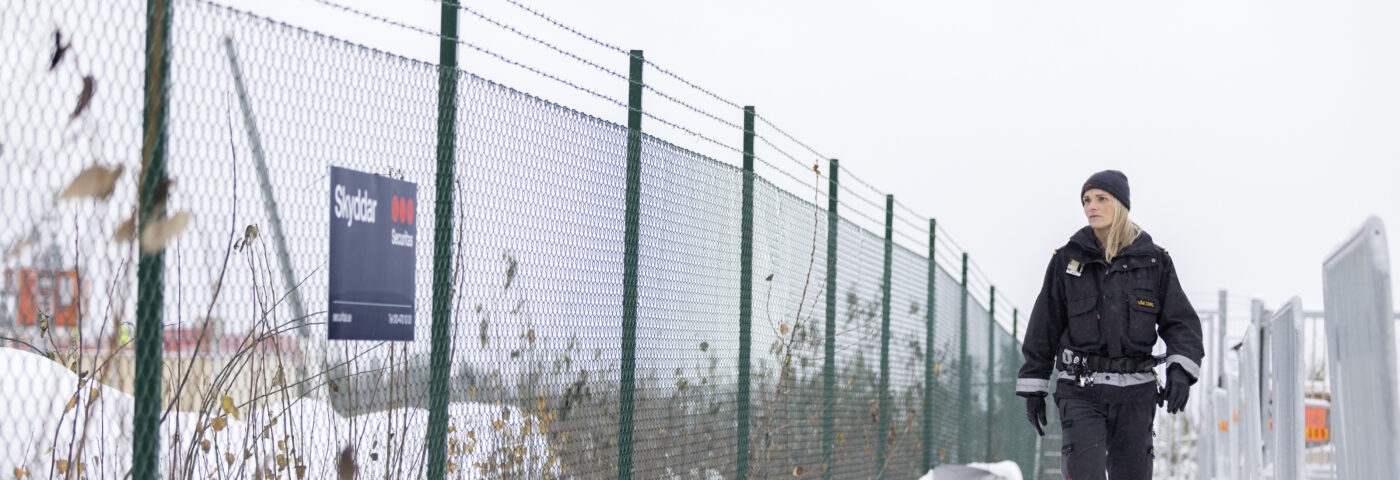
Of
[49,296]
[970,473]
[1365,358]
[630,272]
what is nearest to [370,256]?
[49,296]

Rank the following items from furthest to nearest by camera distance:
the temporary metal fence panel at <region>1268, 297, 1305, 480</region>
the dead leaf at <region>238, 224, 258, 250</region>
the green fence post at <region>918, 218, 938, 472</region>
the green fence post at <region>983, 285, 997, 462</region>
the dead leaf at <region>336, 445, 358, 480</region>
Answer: the green fence post at <region>983, 285, 997, 462</region>, the green fence post at <region>918, 218, 938, 472</region>, the temporary metal fence panel at <region>1268, 297, 1305, 480</region>, the dead leaf at <region>336, 445, 358, 480</region>, the dead leaf at <region>238, 224, 258, 250</region>

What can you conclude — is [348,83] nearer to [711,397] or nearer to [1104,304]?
[711,397]

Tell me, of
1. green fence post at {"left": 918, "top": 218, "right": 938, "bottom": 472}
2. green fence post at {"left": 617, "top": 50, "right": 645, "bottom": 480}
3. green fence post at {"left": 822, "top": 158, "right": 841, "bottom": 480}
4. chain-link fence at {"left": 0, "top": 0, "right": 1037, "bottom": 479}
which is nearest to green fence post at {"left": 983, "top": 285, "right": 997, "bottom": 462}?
green fence post at {"left": 918, "top": 218, "right": 938, "bottom": 472}

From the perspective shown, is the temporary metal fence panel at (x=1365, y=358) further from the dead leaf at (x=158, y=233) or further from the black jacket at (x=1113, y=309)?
the black jacket at (x=1113, y=309)

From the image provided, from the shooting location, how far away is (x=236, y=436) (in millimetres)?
3852

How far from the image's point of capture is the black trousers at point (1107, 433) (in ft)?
21.4

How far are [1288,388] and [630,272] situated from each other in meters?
2.42

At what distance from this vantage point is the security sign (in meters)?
3.92

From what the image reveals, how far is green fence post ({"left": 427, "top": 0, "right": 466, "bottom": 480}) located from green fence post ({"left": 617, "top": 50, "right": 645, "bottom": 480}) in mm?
1247

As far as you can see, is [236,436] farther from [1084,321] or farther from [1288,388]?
[1084,321]

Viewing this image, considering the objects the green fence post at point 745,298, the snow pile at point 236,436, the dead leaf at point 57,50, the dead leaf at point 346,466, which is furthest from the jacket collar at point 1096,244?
the dead leaf at point 57,50

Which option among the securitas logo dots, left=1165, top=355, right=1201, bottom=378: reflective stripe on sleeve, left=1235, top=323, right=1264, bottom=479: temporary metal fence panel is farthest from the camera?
left=1235, top=323, right=1264, bottom=479: temporary metal fence panel

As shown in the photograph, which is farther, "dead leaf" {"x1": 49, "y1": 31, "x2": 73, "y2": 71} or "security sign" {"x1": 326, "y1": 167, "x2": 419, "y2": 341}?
"security sign" {"x1": 326, "y1": 167, "x2": 419, "y2": 341}

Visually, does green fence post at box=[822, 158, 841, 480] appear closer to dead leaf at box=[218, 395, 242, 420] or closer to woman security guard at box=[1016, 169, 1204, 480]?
woman security guard at box=[1016, 169, 1204, 480]
